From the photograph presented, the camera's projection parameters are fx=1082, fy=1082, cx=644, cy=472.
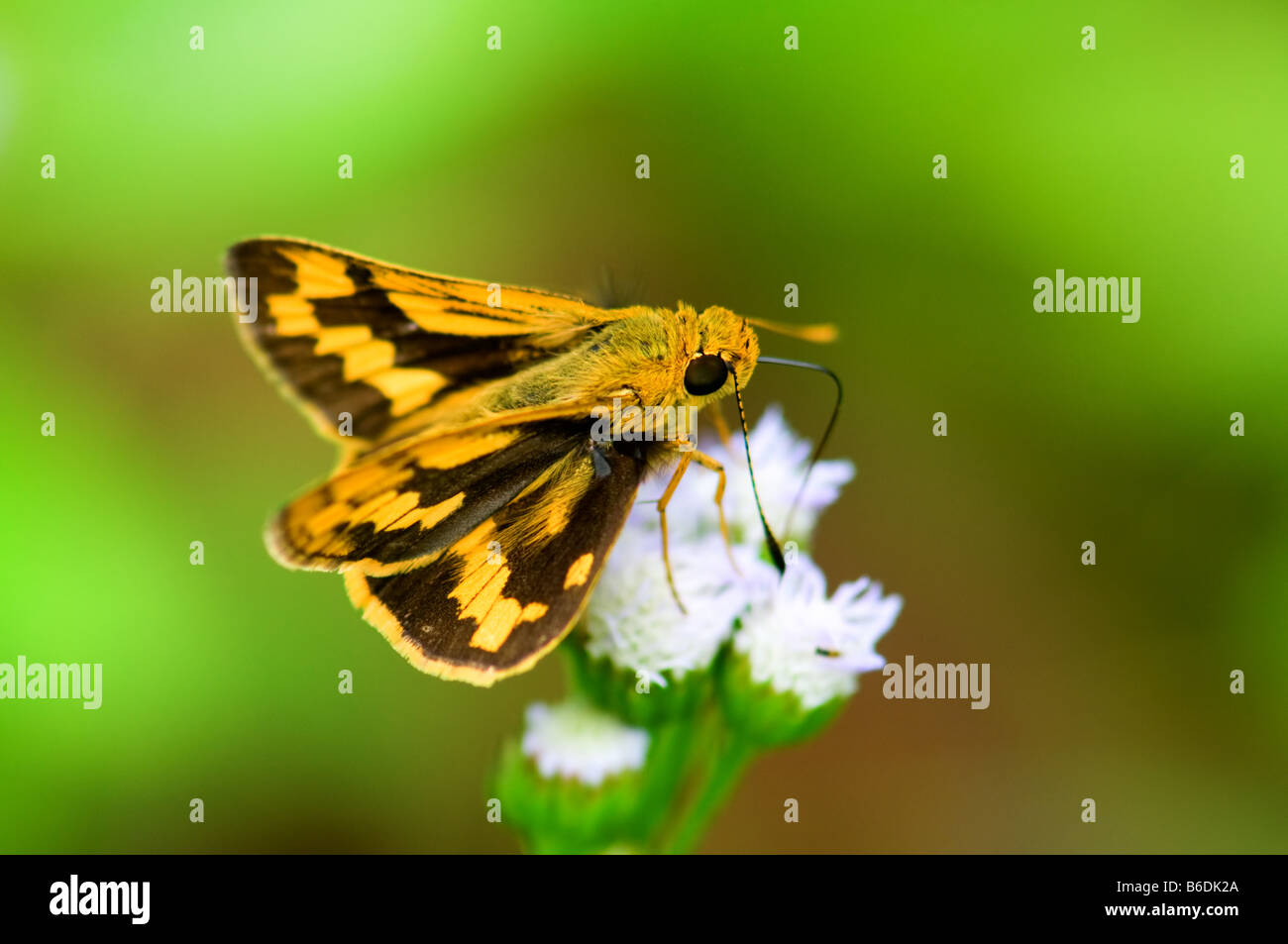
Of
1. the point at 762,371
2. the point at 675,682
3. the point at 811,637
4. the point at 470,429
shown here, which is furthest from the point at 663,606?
the point at 762,371

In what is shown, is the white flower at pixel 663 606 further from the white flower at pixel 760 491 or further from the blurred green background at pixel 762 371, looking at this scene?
the blurred green background at pixel 762 371

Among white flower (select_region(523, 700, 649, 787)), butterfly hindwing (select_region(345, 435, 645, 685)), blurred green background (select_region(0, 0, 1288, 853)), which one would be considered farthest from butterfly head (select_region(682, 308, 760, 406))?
blurred green background (select_region(0, 0, 1288, 853))

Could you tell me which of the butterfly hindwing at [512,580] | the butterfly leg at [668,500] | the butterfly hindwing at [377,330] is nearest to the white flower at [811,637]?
the butterfly leg at [668,500]

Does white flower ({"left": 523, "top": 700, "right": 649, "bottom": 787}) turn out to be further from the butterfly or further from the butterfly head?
the butterfly head


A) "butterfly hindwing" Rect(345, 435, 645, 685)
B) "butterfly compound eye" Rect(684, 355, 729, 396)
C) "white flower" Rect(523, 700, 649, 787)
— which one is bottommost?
"white flower" Rect(523, 700, 649, 787)
